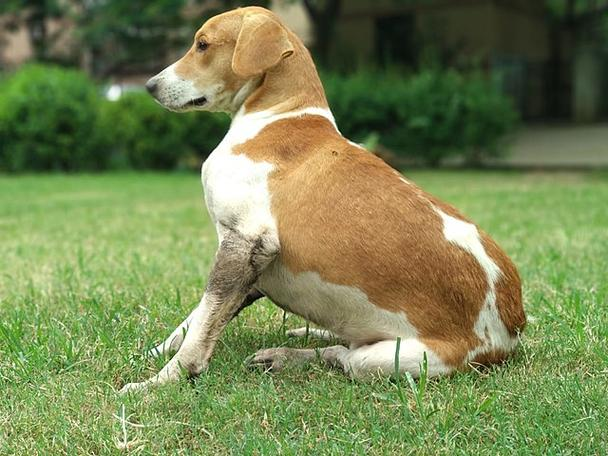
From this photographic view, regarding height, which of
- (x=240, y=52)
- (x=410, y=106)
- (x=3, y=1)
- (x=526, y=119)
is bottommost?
(x=526, y=119)

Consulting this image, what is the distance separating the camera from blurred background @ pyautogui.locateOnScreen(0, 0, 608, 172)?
15.2 m

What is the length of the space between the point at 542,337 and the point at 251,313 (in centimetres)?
139

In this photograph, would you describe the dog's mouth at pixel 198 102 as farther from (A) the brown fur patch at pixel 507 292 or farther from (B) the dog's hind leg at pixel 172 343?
(A) the brown fur patch at pixel 507 292

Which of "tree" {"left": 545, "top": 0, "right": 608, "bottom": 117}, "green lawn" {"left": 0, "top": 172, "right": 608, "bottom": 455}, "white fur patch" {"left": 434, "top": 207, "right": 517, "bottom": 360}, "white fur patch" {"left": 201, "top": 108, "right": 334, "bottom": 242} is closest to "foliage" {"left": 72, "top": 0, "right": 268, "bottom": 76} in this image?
"green lawn" {"left": 0, "top": 172, "right": 608, "bottom": 455}

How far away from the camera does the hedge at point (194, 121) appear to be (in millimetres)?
15141

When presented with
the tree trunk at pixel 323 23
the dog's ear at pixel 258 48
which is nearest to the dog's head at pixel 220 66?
the dog's ear at pixel 258 48

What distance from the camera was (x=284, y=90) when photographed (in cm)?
320

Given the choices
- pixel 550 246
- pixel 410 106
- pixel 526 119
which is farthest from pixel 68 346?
pixel 526 119

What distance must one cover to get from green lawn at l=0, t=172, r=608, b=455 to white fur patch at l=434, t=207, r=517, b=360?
12 centimetres

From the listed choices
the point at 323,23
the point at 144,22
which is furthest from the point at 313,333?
the point at 323,23

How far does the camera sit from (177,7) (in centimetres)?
1638

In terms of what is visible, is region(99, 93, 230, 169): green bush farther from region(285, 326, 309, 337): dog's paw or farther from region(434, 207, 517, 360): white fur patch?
region(434, 207, 517, 360): white fur patch

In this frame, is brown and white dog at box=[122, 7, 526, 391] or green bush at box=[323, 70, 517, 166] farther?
green bush at box=[323, 70, 517, 166]

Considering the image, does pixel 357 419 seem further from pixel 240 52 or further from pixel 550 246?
pixel 550 246
